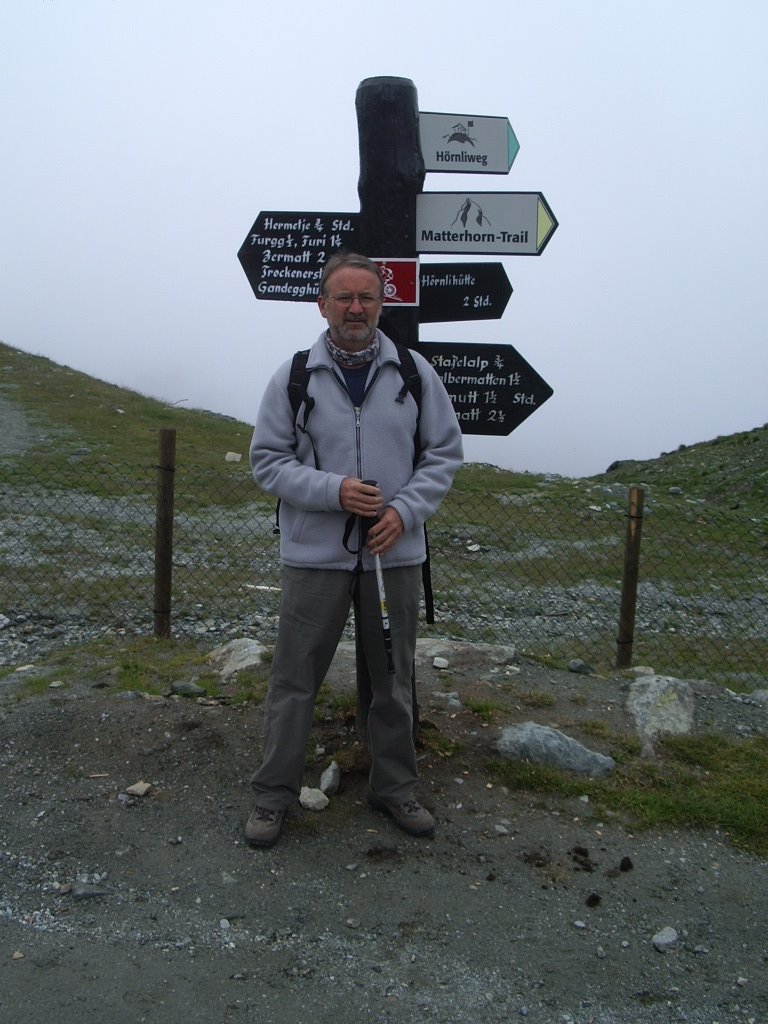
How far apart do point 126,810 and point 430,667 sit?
2.30 metres

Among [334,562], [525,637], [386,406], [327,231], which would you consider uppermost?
[327,231]

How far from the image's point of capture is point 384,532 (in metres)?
3.96

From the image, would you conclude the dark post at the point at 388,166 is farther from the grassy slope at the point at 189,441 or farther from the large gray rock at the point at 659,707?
the grassy slope at the point at 189,441

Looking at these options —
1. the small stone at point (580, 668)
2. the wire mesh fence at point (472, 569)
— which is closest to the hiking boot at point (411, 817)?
the small stone at point (580, 668)

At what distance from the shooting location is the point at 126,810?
436 cm

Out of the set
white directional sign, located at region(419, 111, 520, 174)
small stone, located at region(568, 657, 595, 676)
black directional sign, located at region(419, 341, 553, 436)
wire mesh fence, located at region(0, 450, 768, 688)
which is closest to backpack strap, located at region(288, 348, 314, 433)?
black directional sign, located at region(419, 341, 553, 436)

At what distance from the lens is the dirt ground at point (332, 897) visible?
3.26 metres

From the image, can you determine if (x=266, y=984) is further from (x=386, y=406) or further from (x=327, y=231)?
(x=327, y=231)

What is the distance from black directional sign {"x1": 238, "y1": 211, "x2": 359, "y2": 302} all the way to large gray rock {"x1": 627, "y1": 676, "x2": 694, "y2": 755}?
115 inches

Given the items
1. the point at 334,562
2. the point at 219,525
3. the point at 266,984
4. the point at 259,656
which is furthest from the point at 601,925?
the point at 219,525

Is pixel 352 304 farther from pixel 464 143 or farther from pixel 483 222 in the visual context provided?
pixel 464 143

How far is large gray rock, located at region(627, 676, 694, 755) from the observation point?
5.42m

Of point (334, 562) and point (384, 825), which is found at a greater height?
point (334, 562)

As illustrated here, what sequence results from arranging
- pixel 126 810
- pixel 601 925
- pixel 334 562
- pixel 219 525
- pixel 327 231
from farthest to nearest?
1. pixel 219 525
2. pixel 327 231
3. pixel 126 810
4. pixel 334 562
5. pixel 601 925
